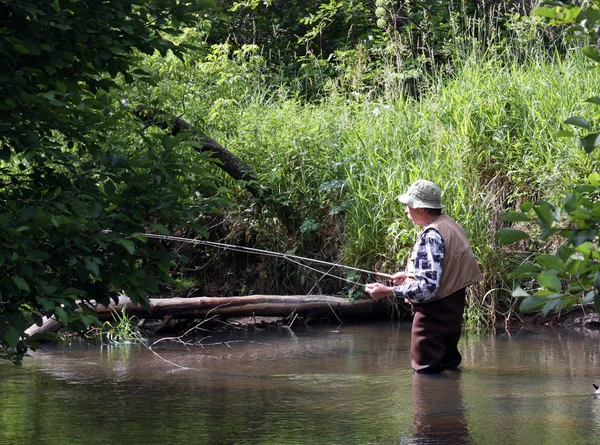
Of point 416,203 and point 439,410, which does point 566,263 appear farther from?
point 416,203

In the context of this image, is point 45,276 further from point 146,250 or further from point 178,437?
point 178,437

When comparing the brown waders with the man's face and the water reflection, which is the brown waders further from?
the man's face

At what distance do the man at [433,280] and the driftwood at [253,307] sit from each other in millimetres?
2572

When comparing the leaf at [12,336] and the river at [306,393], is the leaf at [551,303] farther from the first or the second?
the river at [306,393]

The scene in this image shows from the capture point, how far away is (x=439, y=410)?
5523mm

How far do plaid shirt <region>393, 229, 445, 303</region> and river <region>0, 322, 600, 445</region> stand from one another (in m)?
0.62

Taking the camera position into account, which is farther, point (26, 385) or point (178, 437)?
point (26, 385)

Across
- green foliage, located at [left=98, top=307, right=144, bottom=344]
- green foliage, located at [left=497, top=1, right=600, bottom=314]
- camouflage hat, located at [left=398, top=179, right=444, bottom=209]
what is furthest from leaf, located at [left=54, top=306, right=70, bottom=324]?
green foliage, located at [left=98, top=307, right=144, bottom=344]

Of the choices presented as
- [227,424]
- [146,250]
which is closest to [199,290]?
[227,424]

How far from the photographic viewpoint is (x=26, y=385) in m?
6.43

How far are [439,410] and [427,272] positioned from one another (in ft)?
4.07

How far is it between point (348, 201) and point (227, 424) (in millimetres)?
4711

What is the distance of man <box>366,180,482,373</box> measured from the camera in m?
6.49

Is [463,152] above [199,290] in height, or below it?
above
